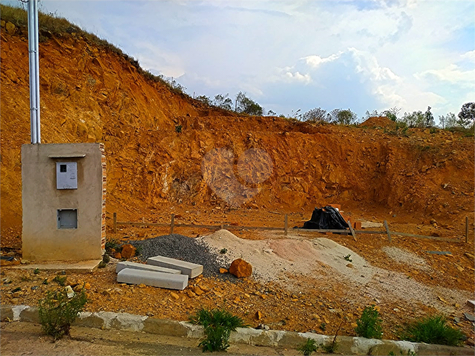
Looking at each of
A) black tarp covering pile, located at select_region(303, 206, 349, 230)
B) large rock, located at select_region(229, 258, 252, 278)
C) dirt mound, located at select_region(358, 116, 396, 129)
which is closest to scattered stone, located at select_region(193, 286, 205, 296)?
large rock, located at select_region(229, 258, 252, 278)

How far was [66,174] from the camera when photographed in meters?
6.58

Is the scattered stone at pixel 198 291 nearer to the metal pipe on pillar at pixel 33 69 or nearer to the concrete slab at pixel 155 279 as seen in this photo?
the concrete slab at pixel 155 279

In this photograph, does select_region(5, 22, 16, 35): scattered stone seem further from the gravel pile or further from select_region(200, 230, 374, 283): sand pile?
select_region(200, 230, 374, 283): sand pile

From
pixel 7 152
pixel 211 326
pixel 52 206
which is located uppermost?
pixel 7 152

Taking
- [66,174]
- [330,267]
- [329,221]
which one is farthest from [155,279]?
[329,221]

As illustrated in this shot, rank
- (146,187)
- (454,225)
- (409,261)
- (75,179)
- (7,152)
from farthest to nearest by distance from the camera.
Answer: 1. (146,187)
2. (454,225)
3. (7,152)
4. (409,261)
5. (75,179)

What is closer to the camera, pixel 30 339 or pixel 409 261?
pixel 30 339

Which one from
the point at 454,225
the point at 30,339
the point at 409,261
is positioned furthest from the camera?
the point at 454,225

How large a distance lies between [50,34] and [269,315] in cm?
1554

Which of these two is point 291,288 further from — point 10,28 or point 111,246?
point 10,28

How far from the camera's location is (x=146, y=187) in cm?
1418

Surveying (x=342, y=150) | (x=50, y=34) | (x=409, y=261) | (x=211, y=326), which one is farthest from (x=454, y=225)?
(x=50, y=34)

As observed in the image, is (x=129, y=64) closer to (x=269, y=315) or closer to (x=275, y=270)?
(x=275, y=270)

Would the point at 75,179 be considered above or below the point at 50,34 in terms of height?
below
